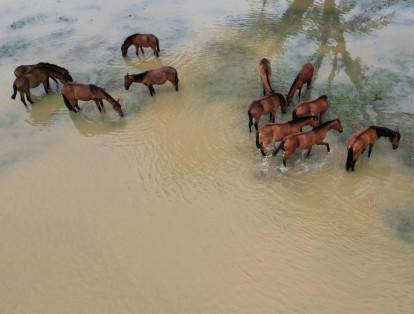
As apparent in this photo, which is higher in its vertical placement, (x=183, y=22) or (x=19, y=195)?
(x=183, y=22)

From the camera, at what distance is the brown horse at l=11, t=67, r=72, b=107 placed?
9664mm

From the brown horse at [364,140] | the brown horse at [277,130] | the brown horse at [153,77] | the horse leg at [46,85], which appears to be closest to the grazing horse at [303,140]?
the brown horse at [277,130]

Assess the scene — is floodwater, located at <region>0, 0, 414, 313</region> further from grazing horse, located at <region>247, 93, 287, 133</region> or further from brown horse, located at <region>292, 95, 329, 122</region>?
brown horse, located at <region>292, 95, 329, 122</region>

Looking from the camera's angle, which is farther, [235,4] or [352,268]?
[235,4]

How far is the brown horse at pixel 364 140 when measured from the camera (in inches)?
289

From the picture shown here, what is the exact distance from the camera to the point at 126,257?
6445 millimetres

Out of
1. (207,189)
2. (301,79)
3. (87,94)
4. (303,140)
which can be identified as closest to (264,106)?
(303,140)

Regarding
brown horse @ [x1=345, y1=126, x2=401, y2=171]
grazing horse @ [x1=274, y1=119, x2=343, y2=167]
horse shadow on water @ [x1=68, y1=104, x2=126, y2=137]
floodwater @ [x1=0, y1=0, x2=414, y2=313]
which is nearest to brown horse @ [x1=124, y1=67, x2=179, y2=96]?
floodwater @ [x1=0, y1=0, x2=414, y2=313]

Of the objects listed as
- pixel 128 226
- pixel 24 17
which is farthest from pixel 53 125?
pixel 24 17

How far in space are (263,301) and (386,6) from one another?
10.9 meters

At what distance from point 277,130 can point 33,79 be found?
587 centimetres

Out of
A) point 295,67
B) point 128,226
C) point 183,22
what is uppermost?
point 183,22

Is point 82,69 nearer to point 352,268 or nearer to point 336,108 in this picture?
point 336,108

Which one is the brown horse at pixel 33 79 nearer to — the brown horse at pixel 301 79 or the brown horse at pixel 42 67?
the brown horse at pixel 42 67
